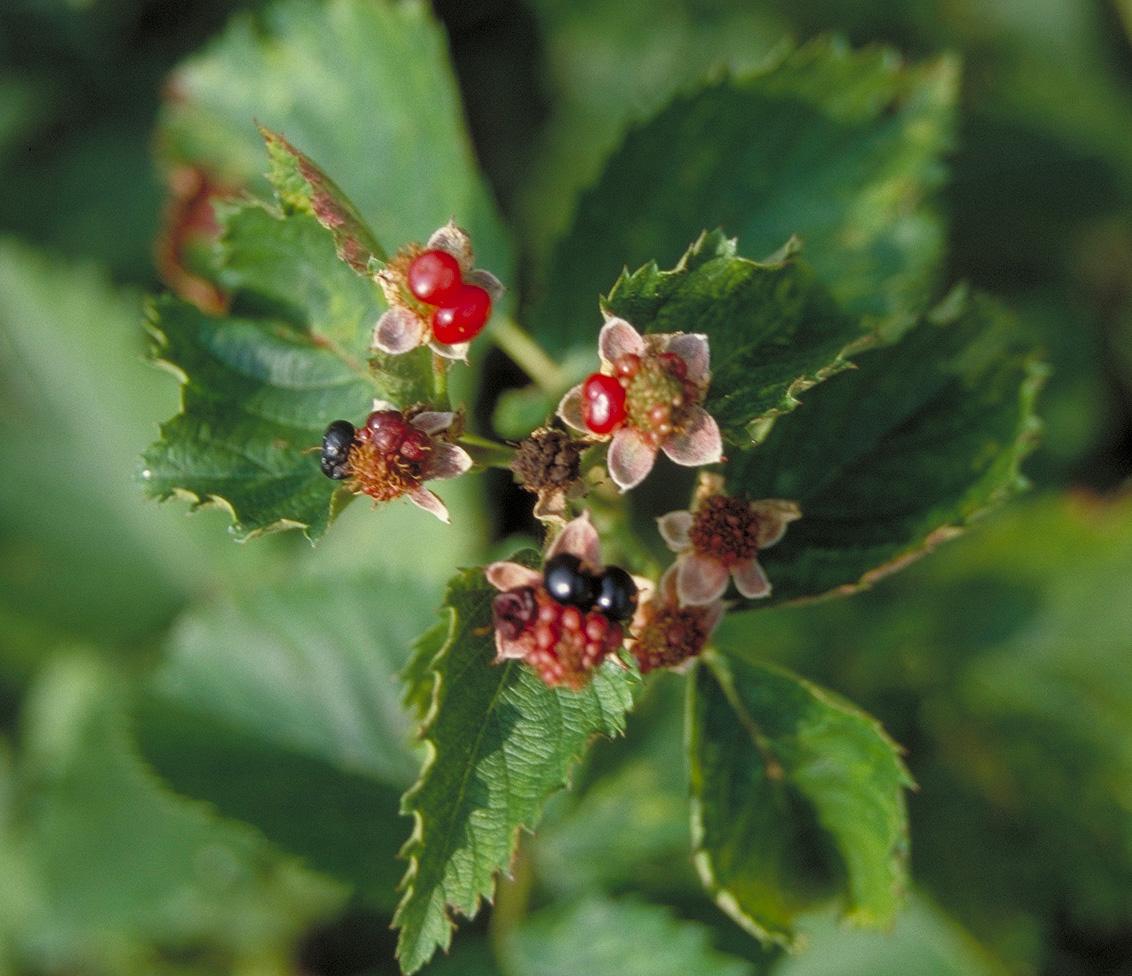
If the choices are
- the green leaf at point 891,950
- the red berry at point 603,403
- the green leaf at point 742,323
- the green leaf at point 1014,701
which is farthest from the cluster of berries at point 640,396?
the green leaf at point 891,950

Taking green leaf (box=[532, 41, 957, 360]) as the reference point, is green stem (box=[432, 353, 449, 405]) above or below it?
above

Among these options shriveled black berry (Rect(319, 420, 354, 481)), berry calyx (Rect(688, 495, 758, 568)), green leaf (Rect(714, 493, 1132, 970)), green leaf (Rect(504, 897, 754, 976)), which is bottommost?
green leaf (Rect(714, 493, 1132, 970))

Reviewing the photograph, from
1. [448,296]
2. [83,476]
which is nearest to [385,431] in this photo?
[448,296]

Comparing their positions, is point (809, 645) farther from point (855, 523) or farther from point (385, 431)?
point (385, 431)

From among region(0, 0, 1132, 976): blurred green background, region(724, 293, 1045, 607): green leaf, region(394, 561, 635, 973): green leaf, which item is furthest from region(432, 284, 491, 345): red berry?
region(0, 0, 1132, 976): blurred green background

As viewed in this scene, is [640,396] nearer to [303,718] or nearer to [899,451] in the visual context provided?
[899,451]

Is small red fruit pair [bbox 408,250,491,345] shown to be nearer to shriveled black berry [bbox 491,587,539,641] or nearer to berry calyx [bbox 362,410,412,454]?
berry calyx [bbox 362,410,412,454]
